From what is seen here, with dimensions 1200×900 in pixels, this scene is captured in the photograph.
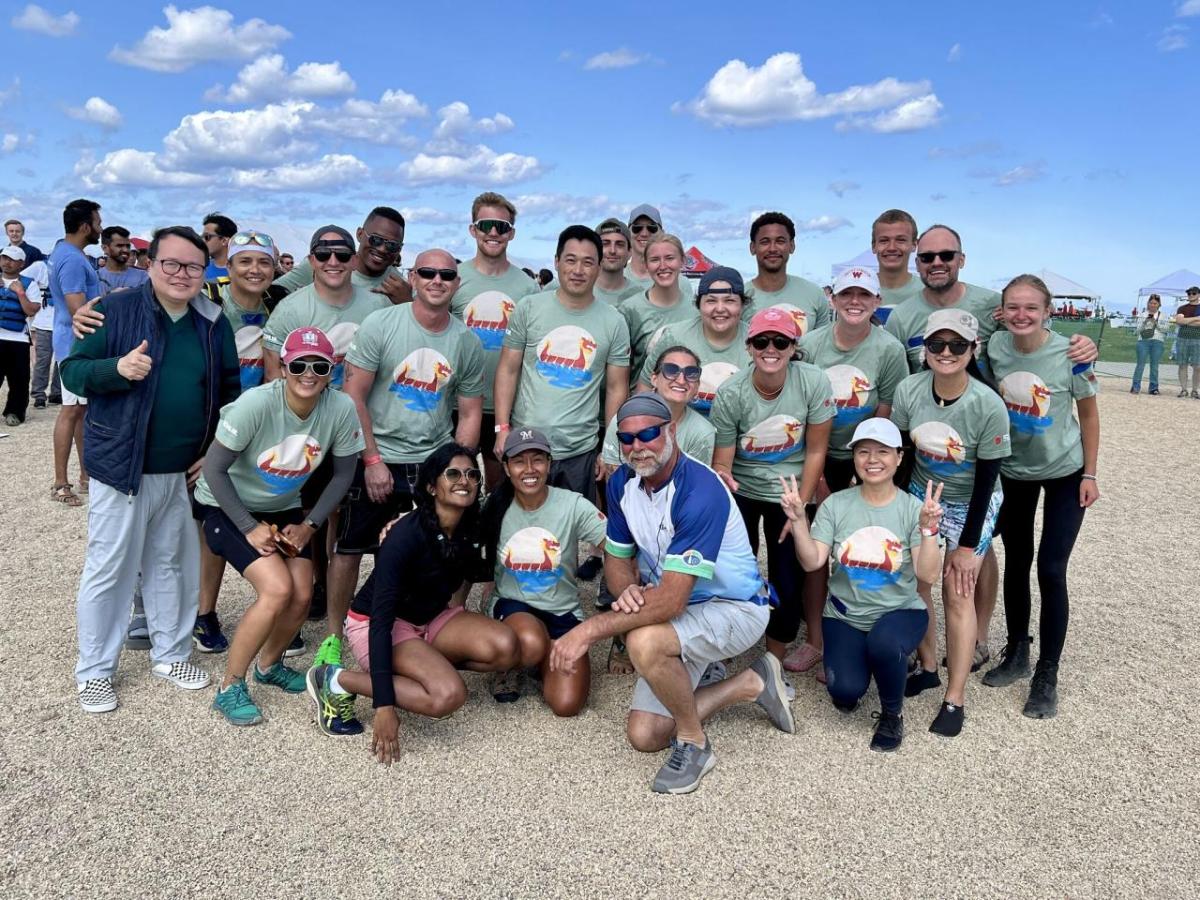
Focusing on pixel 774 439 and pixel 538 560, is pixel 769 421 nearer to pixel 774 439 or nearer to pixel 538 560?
pixel 774 439

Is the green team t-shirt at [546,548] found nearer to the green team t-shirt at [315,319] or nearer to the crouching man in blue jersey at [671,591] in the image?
the crouching man in blue jersey at [671,591]

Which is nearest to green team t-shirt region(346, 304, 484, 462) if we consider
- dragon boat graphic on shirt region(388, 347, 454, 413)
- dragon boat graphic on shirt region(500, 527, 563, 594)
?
dragon boat graphic on shirt region(388, 347, 454, 413)

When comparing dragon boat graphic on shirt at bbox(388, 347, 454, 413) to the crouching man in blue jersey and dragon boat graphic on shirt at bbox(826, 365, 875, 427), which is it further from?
dragon boat graphic on shirt at bbox(826, 365, 875, 427)

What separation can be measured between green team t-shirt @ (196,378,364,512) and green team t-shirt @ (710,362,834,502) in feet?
6.88

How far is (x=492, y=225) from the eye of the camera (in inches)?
226

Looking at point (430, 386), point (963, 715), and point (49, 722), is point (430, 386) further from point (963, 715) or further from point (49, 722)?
point (963, 715)

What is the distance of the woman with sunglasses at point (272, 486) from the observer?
4199 millimetres

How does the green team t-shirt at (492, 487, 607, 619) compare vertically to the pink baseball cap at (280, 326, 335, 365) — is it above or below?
below

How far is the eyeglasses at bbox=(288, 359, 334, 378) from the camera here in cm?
418

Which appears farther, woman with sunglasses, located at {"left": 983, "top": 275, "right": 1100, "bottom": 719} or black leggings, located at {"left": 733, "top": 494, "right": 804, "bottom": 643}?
black leggings, located at {"left": 733, "top": 494, "right": 804, "bottom": 643}

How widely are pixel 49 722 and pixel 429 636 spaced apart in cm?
190

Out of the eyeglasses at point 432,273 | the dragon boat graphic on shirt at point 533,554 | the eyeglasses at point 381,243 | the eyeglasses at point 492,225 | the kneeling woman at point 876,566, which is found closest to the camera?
the kneeling woman at point 876,566

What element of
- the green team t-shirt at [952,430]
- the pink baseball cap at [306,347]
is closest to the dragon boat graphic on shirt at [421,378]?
the pink baseball cap at [306,347]

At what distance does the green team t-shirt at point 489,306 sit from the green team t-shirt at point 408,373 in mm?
620
